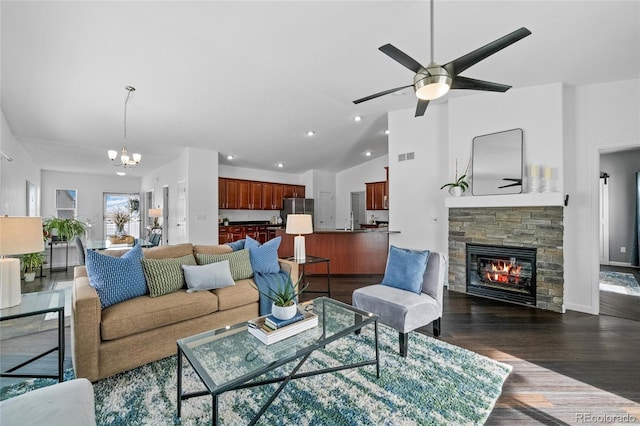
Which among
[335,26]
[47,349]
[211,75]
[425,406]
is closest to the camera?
[425,406]

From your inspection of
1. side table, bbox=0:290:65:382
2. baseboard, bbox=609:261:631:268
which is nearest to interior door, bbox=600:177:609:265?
baseboard, bbox=609:261:631:268

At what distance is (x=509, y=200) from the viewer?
12.1ft

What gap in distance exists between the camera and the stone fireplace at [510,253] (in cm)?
349

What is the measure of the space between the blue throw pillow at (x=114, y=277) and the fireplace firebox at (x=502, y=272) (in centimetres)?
424

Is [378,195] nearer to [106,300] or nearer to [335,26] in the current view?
[335,26]

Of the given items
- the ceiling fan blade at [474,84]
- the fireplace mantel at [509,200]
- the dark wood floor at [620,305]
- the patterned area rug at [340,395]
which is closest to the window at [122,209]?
the patterned area rug at [340,395]

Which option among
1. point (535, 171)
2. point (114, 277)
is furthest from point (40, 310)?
point (535, 171)

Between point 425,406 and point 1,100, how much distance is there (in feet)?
19.6

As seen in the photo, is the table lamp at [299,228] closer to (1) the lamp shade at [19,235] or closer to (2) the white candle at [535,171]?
(1) the lamp shade at [19,235]

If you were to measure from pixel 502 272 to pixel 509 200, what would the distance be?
104cm

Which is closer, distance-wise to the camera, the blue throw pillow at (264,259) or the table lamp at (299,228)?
the blue throw pillow at (264,259)

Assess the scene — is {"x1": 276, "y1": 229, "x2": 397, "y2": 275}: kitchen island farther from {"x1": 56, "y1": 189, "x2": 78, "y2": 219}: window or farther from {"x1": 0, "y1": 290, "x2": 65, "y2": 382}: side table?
{"x1": 56, "y1": 189, "x2": 78, "y2": 219}: window

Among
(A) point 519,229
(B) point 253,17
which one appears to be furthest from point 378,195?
(B) point 253,17

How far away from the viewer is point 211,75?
3471mm
